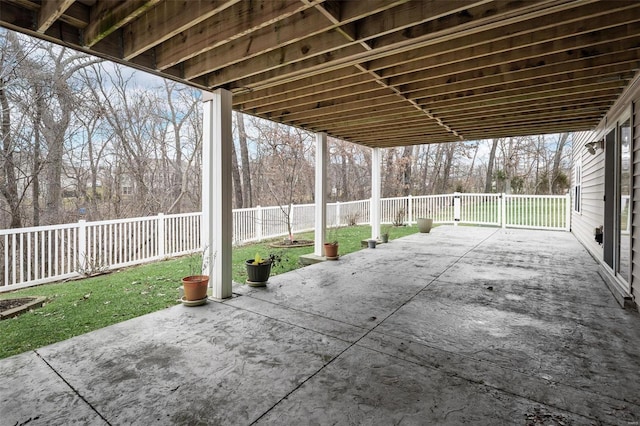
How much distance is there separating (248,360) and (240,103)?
3.61m

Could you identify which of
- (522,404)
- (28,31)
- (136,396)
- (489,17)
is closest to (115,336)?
(136,396)

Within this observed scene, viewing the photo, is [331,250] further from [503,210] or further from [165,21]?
[503,210]

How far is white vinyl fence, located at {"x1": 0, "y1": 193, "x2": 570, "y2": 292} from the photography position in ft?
17.0

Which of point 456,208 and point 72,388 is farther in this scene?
point 456,208

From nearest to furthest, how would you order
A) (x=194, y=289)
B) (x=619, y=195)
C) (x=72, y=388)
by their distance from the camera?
(x=72, y=388)
(x=194, y=289)
(x=619, y=195)

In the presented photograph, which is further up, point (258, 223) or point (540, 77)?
point (540, 77)

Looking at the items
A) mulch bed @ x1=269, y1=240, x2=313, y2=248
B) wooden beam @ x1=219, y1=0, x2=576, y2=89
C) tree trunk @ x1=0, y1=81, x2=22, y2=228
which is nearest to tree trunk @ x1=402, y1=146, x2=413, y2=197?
mulch bed @ x1=269, y1=240, x2=313, y2=248

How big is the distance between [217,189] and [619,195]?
5092 millimetres

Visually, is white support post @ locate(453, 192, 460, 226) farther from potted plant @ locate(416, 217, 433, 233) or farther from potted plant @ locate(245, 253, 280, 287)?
Answer: potted plant @ locate(245, 253, 280, 287)

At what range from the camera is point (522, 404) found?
6.37ft

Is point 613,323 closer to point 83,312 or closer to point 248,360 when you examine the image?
point 248,360

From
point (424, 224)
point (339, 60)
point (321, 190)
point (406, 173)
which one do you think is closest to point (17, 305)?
point (321, 190)

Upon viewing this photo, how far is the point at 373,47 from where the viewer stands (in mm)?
2881

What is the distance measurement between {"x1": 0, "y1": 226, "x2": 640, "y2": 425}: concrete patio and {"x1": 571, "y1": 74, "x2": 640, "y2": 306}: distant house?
1.36ft
